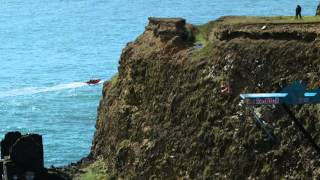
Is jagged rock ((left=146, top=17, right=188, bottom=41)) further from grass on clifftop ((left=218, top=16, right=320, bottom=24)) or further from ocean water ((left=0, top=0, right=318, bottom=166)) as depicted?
ocean water ((left=0, top=0, right=318, bottom=166))

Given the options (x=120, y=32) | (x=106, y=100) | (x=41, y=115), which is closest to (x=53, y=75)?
Result: (x=41, y=115)

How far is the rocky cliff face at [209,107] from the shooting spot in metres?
30.0

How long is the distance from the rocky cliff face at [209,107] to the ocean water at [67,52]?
1182 centimetres

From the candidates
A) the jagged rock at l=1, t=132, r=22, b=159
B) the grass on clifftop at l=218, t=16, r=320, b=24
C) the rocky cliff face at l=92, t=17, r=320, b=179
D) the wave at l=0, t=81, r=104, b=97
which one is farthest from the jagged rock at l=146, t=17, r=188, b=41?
the wave at l=0, t=81, r=104, b=97

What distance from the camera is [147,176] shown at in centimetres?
3438

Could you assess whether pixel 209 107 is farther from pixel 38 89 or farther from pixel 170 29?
pixel 38 89

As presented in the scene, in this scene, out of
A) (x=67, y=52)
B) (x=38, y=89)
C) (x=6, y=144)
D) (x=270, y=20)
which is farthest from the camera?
(x=67, y=52)

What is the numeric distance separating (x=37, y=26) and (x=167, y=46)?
83559mm

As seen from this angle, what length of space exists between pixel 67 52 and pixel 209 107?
2456 inches

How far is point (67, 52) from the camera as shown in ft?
309

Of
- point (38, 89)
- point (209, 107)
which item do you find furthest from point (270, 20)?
point (38, 89)

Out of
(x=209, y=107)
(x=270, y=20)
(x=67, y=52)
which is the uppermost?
(x=270, y=20)

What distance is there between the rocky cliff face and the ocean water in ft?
38.8

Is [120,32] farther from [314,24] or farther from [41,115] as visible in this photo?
[314,24]
